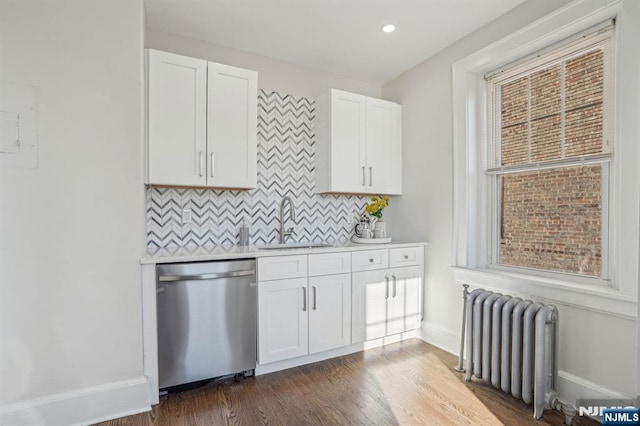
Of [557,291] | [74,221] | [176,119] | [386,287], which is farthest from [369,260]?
[74,221]

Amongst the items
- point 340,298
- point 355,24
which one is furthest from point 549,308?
point 355,24

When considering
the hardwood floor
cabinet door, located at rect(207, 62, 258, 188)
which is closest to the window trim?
the hardwood floor

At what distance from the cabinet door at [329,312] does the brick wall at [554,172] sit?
1.34 metres

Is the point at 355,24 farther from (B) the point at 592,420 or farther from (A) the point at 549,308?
(B) the point at 592,420

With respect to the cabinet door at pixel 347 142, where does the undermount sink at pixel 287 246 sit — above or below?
below

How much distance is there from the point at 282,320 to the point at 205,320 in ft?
1.86

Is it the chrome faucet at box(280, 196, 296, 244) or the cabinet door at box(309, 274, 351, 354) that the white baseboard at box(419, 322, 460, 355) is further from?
the chrome faucet at box(280, 196, 296, 244)

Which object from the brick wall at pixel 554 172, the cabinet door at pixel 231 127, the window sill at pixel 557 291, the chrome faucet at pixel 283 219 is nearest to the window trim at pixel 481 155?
the window sill at pixel 557 291

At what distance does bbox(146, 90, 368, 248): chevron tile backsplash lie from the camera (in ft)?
9.00

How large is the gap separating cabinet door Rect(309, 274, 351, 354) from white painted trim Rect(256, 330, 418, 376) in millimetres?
91

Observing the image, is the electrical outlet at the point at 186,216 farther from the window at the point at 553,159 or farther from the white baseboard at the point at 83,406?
the window at the point at 553,159

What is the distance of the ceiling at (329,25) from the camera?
237 centimetres

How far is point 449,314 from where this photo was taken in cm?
296

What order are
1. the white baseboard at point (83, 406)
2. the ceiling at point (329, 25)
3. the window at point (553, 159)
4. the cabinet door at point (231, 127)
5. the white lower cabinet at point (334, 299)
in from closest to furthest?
the white baseboard at point (83, 406)
the window at point (553, 159)
the ceiling at point (329, 25)
the white lower cabinet at point (334, 299)
the cabinet door at point (231, 127)
